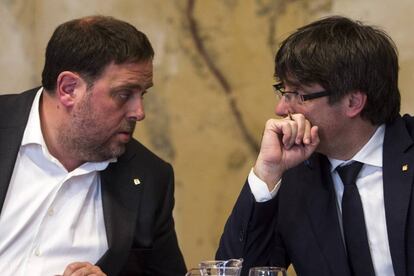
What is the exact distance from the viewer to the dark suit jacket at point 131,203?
2.39 metres

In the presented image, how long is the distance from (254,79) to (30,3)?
1.04 m

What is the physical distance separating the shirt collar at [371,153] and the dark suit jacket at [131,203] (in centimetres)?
58

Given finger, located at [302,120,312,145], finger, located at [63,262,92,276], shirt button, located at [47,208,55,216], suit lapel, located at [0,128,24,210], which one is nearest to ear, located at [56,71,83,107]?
suit lapel, located at [0,128,24,210]

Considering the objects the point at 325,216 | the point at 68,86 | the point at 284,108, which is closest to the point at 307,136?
the point at 284,108

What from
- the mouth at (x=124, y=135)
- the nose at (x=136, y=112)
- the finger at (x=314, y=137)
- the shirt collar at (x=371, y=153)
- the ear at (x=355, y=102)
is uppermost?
the nose at (x=136, y=112)

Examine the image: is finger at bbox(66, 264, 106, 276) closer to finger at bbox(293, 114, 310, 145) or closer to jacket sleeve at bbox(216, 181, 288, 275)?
jacket sleeve at bbox(216, 181, 288, 275)

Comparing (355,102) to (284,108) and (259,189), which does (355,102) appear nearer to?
(284,108)

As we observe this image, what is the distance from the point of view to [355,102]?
2385 mm

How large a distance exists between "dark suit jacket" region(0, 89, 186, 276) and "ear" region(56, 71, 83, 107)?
117mm

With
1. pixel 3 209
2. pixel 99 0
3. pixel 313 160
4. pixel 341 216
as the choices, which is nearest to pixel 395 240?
pixel 341 216

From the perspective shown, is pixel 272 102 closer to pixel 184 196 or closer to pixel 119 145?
pixel 184 196

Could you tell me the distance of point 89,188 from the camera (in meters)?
2.47

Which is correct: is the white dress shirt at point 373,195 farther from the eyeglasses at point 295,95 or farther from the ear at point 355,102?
the eyeglasses at point 295,95

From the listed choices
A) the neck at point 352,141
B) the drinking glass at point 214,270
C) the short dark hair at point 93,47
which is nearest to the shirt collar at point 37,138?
the short dark hair at point 93,47
